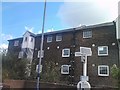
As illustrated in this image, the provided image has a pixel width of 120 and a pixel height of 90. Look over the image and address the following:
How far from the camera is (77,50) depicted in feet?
54.3

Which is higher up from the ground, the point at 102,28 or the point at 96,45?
the point at 102,28

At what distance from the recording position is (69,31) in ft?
57.3

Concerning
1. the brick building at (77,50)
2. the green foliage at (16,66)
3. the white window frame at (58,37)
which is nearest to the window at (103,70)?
the brick building at (77,50)

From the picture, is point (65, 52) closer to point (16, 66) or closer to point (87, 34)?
point (87, 34)

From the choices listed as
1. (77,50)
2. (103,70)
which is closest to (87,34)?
(77,50)

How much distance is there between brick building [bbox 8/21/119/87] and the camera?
14562 millimetres

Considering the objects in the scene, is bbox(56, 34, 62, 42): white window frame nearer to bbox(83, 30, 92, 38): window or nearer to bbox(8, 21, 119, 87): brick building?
bbox(8, 21, 119, 87): brick building

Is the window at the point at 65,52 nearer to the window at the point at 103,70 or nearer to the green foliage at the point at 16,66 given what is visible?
the window at the point at 103,70

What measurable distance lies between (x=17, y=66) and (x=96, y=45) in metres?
7.27

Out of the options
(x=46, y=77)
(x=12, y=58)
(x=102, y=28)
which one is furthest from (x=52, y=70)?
(x=102, y=28)

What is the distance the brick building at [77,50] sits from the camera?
14562 millimetres

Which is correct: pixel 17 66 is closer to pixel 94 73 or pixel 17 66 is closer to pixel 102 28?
pixel 94 73

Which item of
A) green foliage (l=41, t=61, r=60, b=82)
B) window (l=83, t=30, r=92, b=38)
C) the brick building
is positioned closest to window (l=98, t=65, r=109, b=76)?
the brick building

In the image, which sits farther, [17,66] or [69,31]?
[69,31]
